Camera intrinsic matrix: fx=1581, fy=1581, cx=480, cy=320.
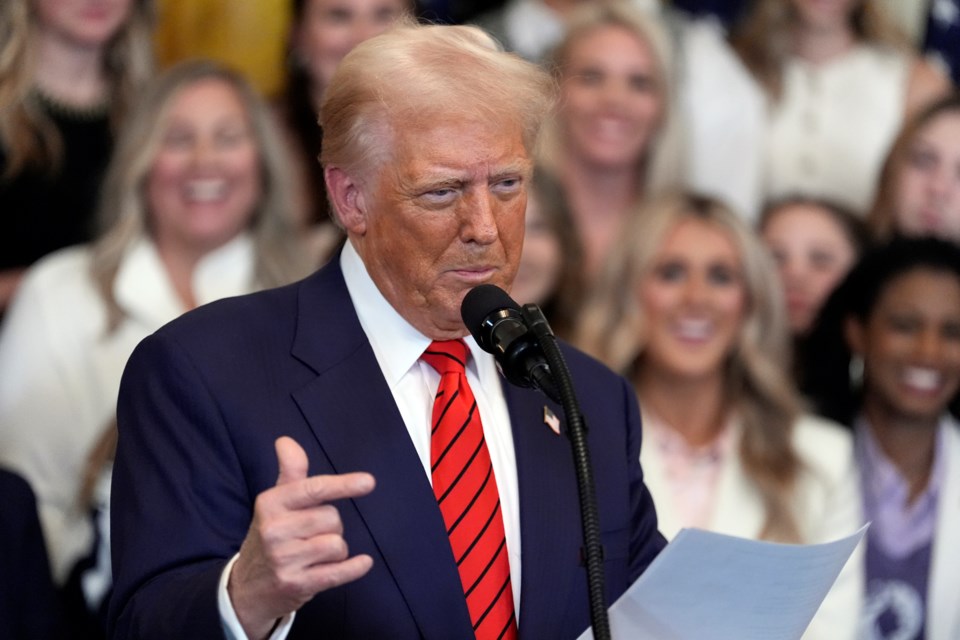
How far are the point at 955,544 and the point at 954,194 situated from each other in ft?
4.28

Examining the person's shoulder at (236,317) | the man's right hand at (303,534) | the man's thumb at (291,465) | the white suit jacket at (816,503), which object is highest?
the person's shoulder at (236,317)

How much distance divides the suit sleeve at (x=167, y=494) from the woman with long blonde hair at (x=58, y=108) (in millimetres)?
2212

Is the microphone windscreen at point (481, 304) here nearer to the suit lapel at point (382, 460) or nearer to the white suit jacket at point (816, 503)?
the suit lapel at point (382, 460)

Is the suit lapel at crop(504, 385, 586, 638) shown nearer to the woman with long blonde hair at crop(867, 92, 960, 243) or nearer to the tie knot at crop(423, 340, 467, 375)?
the tie knot at crop(423, 340, 467, 375)

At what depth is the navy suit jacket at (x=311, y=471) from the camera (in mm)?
1916

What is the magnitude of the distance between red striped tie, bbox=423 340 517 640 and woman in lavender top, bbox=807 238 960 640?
6.48 feet

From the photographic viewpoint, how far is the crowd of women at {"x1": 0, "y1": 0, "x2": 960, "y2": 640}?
3.86 metres

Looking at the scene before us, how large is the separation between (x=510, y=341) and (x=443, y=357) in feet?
1.31

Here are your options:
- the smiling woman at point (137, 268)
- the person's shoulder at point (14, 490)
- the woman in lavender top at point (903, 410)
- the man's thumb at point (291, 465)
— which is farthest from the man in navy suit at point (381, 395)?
the woman in lavender top at point (903, 410)

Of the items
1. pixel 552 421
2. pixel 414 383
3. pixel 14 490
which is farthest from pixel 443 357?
pixel 14 490

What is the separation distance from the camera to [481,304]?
1.85m

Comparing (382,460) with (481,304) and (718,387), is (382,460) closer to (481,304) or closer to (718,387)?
(481,304)

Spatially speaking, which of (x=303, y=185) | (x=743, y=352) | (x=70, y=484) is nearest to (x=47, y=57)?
(x=303, y=185)

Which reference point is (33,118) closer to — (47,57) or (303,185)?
(47,57)
